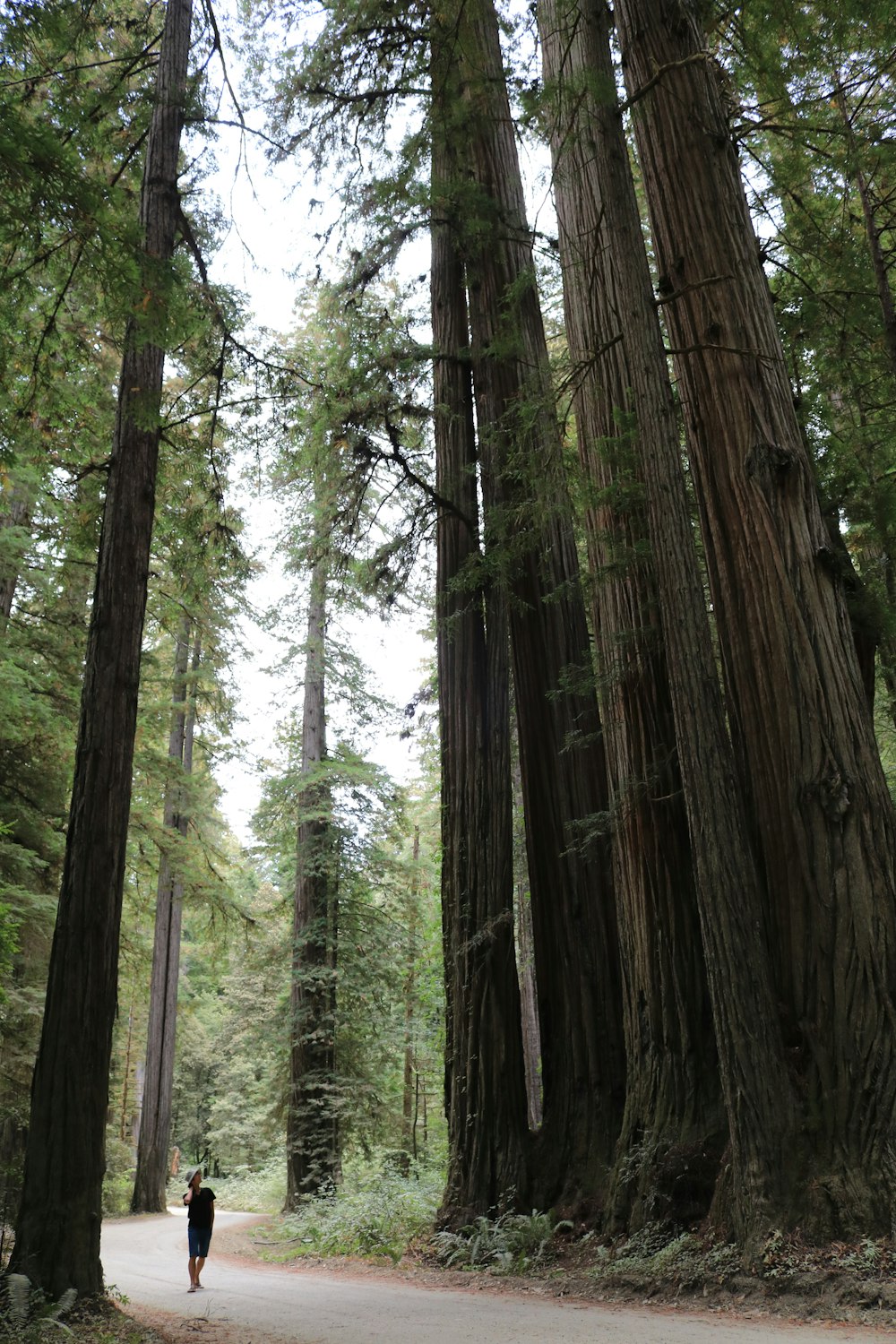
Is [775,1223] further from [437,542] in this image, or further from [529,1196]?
[437,542]

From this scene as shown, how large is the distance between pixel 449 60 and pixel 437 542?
5038 mm

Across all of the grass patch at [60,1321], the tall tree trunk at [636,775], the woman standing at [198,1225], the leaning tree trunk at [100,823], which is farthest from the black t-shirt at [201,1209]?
the tall tree trunk at [636,775]

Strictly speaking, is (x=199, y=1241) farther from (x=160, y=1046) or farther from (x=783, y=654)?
(x=160, y=1046)

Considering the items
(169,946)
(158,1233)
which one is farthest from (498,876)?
(169,946)

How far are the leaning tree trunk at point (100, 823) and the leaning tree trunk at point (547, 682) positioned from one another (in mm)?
2895

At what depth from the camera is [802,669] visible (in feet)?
20.0

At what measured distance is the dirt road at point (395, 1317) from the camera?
418 centimetres

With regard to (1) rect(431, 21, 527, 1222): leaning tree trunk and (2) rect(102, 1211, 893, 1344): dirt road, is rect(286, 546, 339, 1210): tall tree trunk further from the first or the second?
(2) rect(102, 1211, 893, 1344): dirt road

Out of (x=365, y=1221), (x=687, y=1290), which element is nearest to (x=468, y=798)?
(x=687, y=1290)

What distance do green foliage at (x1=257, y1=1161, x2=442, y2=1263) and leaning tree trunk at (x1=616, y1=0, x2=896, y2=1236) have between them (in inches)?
202

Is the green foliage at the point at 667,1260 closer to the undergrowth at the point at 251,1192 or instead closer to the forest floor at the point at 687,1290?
the forest floor at the point at 687,1290

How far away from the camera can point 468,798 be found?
943 centimetres

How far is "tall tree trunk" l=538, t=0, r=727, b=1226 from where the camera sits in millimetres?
6199

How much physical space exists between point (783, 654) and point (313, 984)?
11713 millimetres
